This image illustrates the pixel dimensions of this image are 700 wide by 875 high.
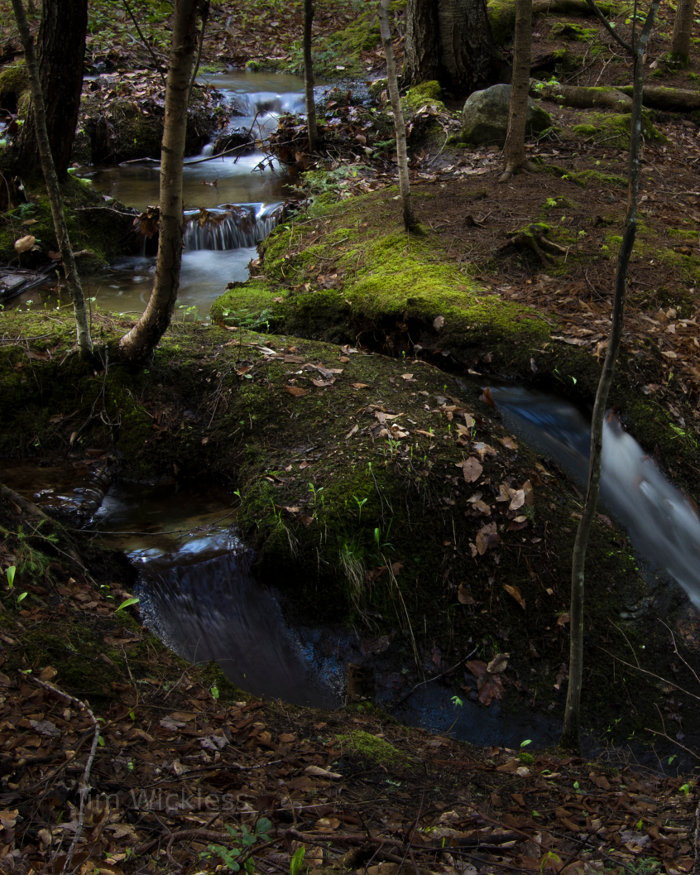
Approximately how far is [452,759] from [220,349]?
3541 mm

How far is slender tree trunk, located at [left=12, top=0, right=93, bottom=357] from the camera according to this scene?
4066 mm

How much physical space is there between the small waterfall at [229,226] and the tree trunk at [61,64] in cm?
201

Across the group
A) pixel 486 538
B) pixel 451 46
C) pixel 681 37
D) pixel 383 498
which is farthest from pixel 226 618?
pixel 681 37

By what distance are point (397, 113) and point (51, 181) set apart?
340 centimetres

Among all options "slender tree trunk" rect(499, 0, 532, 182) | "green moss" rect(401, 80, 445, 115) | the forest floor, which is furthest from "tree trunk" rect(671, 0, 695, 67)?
the forest floor

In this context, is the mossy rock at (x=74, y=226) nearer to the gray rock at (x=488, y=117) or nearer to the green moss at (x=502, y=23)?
the gray rock at (x=488, y=117)

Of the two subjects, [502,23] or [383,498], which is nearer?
[383,498]

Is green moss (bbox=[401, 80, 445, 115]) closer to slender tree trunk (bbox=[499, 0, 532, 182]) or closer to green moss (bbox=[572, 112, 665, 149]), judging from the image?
green moss (bbox=[572, 112, 665, 149])

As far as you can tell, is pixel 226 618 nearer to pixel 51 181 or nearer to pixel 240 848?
pixel 240 848

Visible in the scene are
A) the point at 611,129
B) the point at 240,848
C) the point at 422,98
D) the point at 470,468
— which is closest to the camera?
the point at 240,848

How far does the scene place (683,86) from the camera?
12.9 m

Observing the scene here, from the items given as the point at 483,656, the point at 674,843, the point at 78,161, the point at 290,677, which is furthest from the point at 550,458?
the point at 78,161

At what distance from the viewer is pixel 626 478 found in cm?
548

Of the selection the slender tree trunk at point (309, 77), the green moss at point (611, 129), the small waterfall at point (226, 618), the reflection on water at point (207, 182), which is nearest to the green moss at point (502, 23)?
the green moss at point (611, 129)
